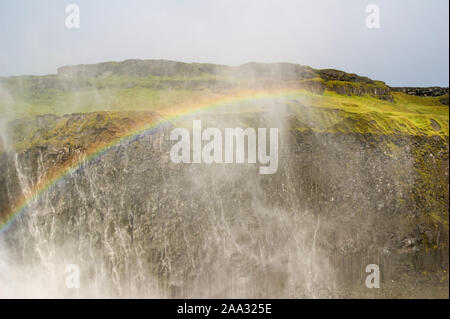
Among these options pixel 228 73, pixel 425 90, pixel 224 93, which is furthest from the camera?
pixel 228 73

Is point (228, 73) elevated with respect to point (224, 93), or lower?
elevated

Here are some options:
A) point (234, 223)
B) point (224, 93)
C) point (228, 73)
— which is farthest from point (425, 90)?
point (234, 223)

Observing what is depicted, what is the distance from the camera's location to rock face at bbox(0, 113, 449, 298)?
87.0ft

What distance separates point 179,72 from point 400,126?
37798 millimetres

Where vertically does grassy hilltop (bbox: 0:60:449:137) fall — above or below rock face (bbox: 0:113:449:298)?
above

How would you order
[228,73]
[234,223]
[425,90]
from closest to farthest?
[234,223]
[425,90]
[228,73]

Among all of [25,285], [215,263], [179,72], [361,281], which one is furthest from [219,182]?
[179,72]

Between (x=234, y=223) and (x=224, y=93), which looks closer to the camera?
(x=234, y=223)

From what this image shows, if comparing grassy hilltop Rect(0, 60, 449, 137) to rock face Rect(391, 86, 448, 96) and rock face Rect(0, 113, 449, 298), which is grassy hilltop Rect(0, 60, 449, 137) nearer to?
rock face Rect(391, 86, 448, 96)

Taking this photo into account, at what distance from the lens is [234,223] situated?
2828 cm

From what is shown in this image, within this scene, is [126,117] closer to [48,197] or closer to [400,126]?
[48,197]

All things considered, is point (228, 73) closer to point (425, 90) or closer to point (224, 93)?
point (224, 93)

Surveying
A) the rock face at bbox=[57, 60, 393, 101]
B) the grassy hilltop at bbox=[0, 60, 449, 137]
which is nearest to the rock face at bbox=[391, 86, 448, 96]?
the grassy hilltop at bbox=[0, 60, 449, 137]

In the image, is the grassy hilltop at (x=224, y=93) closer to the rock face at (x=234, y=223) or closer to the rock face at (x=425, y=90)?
the rock face at (x=425, y=90)
